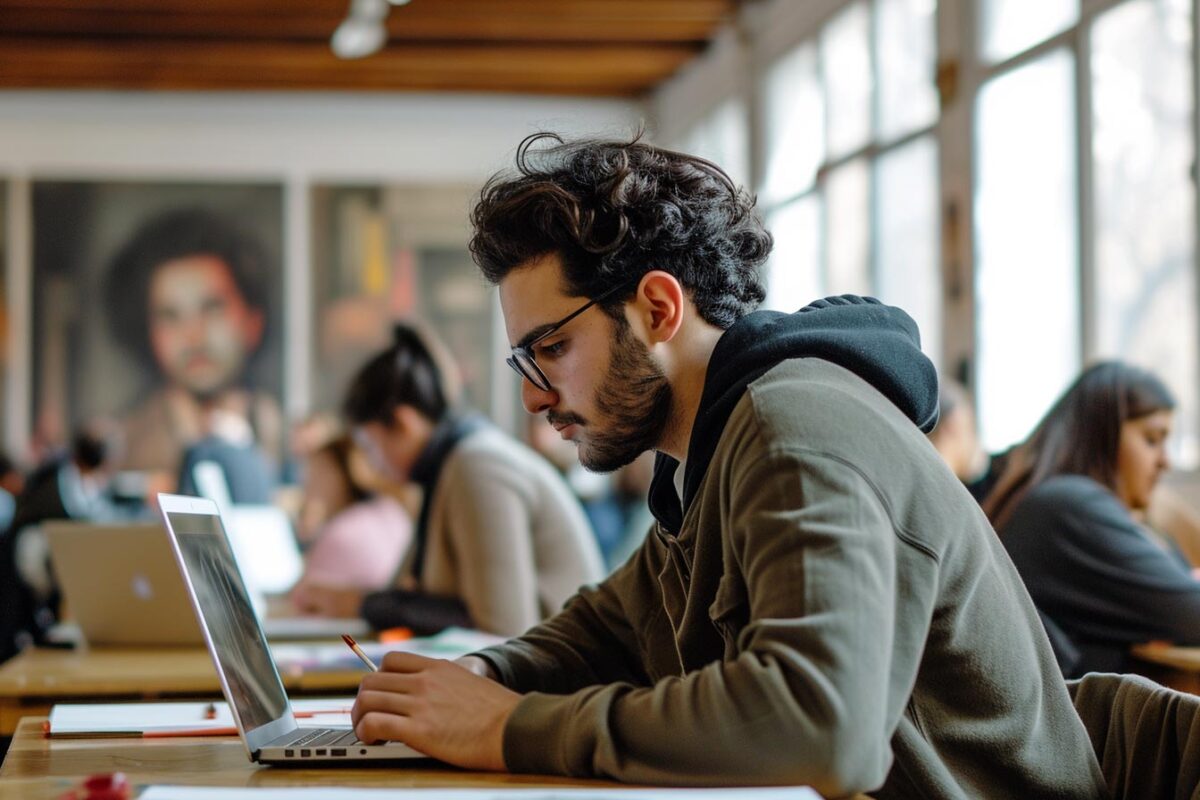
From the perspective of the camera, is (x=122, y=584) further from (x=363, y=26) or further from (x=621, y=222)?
(x=363, y=26)

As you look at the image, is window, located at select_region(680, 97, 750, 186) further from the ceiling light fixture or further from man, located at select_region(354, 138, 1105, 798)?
man, located at select_region(354, 138, 1105, 798)

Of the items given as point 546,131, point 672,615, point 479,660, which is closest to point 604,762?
point 672,615

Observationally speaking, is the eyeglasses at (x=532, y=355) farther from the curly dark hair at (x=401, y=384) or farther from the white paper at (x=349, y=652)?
the curly dark hair at (x=401, y=384)

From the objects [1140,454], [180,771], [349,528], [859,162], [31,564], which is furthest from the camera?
[859,162]

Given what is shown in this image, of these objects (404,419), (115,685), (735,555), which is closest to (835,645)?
(735,555)

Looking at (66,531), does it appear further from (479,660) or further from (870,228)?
(870,228)

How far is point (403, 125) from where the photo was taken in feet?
37.9

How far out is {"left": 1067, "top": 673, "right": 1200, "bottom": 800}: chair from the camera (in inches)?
56.2

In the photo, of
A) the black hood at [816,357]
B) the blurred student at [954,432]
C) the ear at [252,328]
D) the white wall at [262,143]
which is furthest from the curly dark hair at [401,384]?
the ear at [252,328]

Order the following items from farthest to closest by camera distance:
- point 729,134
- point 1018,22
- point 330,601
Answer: point 729,134 < point 1018,22 < point 330,601

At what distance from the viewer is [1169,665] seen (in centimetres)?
310

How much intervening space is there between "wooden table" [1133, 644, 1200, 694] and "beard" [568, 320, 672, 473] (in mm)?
1771

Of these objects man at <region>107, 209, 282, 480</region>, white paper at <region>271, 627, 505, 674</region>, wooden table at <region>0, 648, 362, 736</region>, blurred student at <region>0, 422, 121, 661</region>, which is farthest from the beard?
man at <region>107, 209, 282, 480</region>

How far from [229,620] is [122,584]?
1575 millimetres
